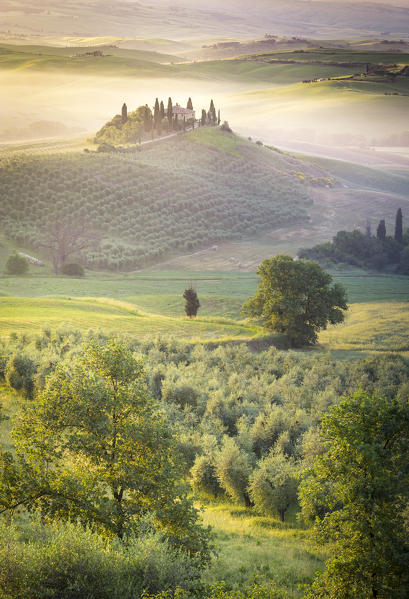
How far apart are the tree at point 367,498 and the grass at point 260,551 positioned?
4.28 metres

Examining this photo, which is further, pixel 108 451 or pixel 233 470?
pixel 233 470

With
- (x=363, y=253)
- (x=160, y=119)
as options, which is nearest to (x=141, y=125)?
(x=160, y=119)

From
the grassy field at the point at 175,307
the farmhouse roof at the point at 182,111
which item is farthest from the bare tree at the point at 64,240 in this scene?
the farmhouse roof at the point at 182,111

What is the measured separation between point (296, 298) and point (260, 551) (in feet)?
134

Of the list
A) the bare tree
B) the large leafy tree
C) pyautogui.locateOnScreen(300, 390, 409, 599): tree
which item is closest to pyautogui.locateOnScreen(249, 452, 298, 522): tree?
the large leafy tree

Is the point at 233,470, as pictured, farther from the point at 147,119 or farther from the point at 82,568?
the point at 147,119

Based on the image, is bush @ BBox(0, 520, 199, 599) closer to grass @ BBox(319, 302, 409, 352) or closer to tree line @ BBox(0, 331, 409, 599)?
tree line @ BBox(0, 331, 409, 599)

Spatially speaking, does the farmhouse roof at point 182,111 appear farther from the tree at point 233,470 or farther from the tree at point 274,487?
the tree at point 274,487

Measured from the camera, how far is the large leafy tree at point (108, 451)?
13414 mm

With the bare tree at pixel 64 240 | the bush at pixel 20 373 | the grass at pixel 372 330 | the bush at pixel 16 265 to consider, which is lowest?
the grass at pixel 372 330

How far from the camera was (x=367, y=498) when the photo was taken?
12352 mm

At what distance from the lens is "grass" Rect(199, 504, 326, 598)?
56.1ft

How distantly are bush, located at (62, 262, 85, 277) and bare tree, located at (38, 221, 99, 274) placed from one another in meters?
3.72

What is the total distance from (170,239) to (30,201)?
36.7 metres
